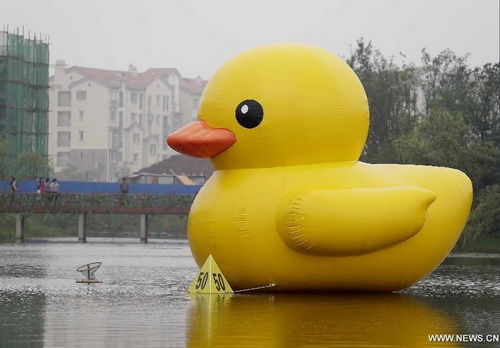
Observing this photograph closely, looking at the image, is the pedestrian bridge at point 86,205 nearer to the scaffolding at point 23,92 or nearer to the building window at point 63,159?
the scaffolding at point 23,92

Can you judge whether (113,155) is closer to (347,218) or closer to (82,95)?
(82,95)

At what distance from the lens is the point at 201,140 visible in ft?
64.1

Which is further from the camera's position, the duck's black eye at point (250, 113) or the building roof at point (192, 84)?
the building roof at point (192, 84)

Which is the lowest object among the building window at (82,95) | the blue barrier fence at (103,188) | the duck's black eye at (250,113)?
the duck's black eye at (250,113)

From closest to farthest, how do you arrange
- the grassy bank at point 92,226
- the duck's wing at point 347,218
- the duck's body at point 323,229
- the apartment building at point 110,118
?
the duck's wing at point 347,218 → the duck's body at point 323,229 → the grassy bank at point 92,226 → the apartment building at point 110,118

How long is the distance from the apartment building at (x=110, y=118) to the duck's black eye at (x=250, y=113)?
124 metres

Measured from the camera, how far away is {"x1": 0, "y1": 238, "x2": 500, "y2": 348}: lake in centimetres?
1359

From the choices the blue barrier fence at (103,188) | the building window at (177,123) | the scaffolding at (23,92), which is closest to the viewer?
the blue barrier fence at (103,188)

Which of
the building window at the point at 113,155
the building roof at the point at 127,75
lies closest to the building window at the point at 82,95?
the building roof at the point at 127,75

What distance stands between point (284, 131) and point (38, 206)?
38871mm

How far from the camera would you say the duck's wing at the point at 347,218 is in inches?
738

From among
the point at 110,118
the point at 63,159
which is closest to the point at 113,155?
the point at 110,118

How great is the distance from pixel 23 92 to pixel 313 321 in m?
64.9

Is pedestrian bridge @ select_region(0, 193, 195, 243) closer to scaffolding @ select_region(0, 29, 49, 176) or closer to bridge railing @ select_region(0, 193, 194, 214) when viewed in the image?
bridge railing @ select_region(0, 193, 194, 214)
